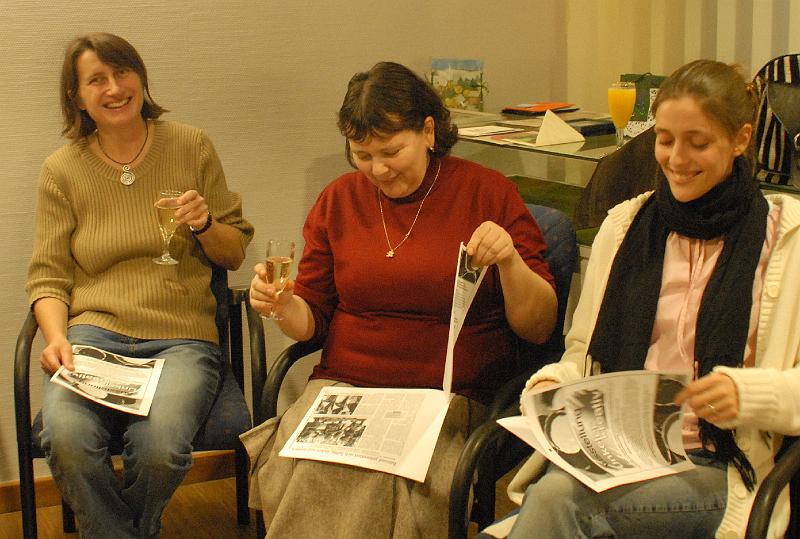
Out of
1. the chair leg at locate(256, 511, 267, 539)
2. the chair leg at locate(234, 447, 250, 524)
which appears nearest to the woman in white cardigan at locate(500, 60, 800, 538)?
the chair leg at locate(256, 511, 267, 539)

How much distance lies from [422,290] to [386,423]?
0.33m

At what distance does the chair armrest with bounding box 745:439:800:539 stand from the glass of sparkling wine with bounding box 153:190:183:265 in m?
1.49

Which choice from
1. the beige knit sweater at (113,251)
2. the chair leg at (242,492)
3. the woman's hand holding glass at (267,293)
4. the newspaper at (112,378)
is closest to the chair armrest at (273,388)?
the woman's hand holding glass at (267,293)

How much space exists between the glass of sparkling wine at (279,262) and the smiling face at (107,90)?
73 cm

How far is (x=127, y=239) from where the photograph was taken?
97.6 inches

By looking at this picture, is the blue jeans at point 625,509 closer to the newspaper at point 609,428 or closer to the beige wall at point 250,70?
the newspaper at point 609,428

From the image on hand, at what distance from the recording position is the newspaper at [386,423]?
1.91 meters

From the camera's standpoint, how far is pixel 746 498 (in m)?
1.65

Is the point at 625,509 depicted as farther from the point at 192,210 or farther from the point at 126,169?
the point at 126,169

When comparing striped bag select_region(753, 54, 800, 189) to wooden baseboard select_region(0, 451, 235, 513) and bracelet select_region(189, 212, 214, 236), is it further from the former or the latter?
wooden baseboard select_region(0, 451, 235, 513)

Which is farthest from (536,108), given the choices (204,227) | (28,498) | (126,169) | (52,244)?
(28,498)

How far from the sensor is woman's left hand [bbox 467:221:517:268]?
1926 mm

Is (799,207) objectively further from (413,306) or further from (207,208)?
(207,208)

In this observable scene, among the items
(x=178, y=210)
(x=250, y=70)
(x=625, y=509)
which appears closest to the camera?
(x=625, y=509)
